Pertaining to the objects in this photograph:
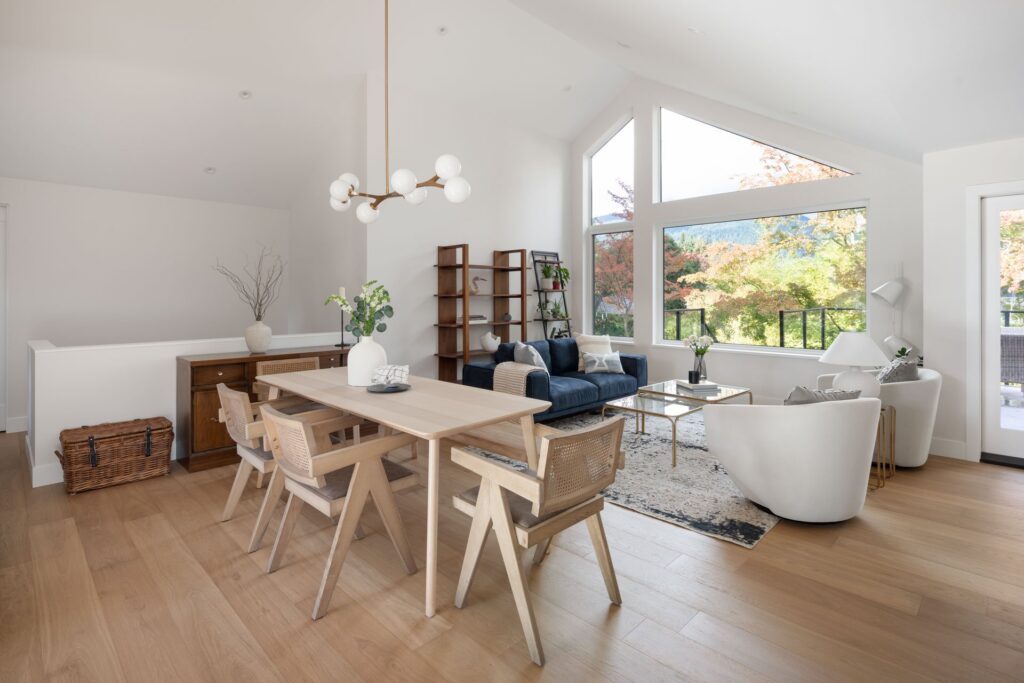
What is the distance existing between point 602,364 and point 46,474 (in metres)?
4.82

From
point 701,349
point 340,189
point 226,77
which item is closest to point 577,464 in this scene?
point 340,189

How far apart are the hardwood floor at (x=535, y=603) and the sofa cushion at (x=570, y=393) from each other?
185 centimetres

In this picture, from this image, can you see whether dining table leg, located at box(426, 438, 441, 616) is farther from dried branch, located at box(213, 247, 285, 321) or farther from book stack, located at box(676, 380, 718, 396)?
dried branch, located at box(213, 247, 285, 321)

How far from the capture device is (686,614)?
→ 2.17m

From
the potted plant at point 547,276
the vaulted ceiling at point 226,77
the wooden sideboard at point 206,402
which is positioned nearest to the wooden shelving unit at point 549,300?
the potted plant at point 547,276

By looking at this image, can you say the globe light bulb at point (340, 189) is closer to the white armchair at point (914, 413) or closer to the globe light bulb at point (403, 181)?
the globe light bulb at point (403, 181)

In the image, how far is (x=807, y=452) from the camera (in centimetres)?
284

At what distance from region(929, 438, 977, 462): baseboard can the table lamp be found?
1.20m

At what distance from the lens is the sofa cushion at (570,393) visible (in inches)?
197

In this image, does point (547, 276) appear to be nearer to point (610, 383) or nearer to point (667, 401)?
point (610, 383)

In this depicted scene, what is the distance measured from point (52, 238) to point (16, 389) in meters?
1.49

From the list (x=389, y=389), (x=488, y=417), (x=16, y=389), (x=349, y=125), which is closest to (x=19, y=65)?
(x=349, y=125)

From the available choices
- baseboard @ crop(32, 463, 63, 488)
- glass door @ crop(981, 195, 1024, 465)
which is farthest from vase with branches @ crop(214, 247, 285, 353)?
glass door @ crop(981, 195, 1024, 465)

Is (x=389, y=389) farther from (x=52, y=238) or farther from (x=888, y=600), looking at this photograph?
(x=52, y=238)
